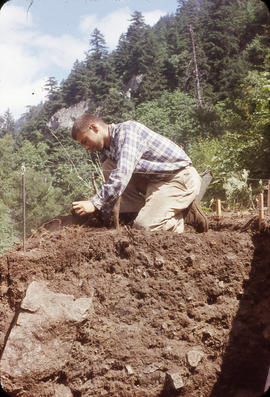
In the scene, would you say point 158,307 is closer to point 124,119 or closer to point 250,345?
point 250,345

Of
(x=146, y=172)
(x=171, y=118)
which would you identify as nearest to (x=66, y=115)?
(x=146, y=172)

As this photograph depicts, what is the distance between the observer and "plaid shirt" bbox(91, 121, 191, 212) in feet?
7.93

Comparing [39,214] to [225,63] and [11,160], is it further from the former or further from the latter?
[225,63]

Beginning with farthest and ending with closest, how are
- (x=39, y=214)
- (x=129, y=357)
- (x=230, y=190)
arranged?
1. (x=39, y=214)
2. (x=230, y=190)
3. (x=129, y=357)

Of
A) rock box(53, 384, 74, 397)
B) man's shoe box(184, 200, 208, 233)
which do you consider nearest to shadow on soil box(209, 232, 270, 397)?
man's shoe box(184, 200, 208, 233)

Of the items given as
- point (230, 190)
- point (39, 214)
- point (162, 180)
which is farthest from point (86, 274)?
point (39, 214)

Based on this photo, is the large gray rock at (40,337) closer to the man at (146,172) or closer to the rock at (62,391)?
the rock at (62,391)

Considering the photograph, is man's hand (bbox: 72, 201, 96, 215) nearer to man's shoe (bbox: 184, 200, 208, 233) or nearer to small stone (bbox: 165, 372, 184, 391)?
man's shoe (bbox: 184, 200, 208, 233)

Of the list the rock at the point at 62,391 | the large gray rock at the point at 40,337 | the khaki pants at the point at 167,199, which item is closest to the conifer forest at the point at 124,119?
the khaki pants at the point at 167,199

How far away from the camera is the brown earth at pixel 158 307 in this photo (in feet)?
6.24

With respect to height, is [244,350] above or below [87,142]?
below

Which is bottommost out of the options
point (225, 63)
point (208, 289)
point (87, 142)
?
point (208, 289)

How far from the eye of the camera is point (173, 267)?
7.03 feet

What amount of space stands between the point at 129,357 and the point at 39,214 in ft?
16.5
